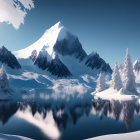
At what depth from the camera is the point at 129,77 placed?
65250 millimetres

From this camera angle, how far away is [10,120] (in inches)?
1084

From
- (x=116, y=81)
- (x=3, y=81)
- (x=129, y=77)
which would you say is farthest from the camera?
(x=116, y=81)

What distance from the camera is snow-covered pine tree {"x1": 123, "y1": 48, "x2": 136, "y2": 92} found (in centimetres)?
6431

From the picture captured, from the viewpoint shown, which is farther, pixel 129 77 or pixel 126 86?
pixel 129 77

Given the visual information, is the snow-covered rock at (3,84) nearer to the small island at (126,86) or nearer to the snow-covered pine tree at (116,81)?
the small island at (126,86)

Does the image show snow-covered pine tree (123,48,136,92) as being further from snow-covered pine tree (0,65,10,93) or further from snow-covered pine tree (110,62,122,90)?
snow-covered pine tree (0,65,10,93)

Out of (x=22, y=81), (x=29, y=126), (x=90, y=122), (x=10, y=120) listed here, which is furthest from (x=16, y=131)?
(x=22, y=81)

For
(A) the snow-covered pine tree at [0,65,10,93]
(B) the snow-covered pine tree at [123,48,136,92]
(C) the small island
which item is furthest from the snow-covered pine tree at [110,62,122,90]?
(A) the snow-covered pine tree at [0,65,10,93]

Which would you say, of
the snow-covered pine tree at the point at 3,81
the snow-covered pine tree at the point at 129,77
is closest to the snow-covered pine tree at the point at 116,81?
the snow-covered pine tree at the point at 129,77

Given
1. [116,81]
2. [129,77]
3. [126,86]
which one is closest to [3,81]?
[116,81]

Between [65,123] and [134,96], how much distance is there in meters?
39.2

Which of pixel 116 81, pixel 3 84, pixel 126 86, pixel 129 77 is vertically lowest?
pixel 3 84

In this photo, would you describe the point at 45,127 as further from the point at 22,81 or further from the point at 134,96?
the point at 22,81

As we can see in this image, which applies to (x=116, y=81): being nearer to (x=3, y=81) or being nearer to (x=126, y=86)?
(x=126, y=86)
